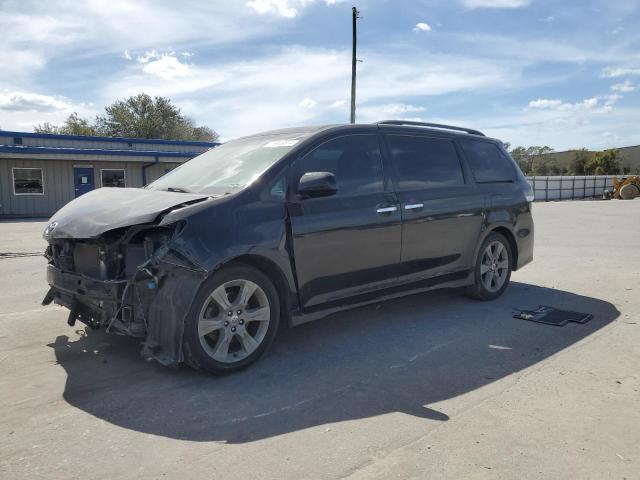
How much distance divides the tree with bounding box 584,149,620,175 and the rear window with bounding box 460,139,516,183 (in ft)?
220

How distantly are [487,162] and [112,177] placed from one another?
23.1 metres

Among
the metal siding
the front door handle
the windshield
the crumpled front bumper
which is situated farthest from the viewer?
the metal siding

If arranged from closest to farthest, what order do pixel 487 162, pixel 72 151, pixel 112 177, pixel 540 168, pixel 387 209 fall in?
1. pixel 387 209
2. pixel 487 162
3. pixel 72 151
4. pixel 112 177
5. pixel 540 168

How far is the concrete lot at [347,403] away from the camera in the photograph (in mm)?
2822

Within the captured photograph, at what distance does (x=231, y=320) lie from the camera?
3.99 meters

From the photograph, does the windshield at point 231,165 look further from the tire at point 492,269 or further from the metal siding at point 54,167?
the metal siding at point 54,167

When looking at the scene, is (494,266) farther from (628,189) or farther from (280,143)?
(628,189)

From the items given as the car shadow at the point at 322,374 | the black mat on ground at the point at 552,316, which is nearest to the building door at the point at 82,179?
the car shadow at the point at 322,374

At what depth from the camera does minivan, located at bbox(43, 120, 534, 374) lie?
376 cm

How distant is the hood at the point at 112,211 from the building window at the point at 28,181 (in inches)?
862

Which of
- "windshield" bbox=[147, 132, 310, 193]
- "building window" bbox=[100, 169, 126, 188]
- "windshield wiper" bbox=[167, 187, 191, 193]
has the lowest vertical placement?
"windshield wiper" bbox=[167, 187, 191, 193]

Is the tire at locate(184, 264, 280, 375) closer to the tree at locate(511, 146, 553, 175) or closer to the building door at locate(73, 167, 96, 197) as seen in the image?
the building door at locate(73, 167, 96, 197)

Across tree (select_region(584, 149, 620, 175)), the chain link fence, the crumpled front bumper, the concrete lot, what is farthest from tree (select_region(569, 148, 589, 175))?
the crumpled front bumper

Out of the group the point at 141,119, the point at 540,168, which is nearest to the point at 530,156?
the point at 540,168
